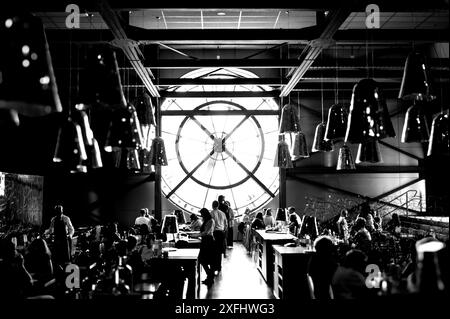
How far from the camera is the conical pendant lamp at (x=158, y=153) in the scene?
842cm

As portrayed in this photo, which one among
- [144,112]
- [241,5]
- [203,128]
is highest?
[241,5]

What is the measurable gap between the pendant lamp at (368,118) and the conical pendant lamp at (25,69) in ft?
7.93

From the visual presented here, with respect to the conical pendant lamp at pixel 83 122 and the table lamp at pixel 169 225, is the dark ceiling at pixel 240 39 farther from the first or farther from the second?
the table lamp at pixel 169 225

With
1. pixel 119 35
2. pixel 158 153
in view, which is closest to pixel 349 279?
pixel 119 35

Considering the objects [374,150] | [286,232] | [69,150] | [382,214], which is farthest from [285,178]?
[69,150]

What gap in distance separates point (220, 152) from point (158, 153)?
8019 millimetres

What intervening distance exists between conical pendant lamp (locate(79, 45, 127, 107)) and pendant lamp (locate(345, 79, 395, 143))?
71.1 inches

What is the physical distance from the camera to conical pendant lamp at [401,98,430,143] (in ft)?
14.8

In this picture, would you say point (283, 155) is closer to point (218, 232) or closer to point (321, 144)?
point (321, 144)

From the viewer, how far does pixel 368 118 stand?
379 centimetres

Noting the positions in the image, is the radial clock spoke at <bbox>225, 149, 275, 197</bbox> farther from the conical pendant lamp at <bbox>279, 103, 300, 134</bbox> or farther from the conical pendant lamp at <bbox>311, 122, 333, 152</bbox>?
the conical pendant lamp at <bbox>311, 122, 333, 152</bbox>

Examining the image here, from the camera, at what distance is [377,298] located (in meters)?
2.62

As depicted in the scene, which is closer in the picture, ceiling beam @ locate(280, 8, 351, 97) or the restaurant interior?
the restaurant interior

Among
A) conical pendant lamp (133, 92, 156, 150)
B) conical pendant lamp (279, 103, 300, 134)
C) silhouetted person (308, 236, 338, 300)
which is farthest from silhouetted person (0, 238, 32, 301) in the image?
conical pendant lamp (279, 103, 300, 134)
